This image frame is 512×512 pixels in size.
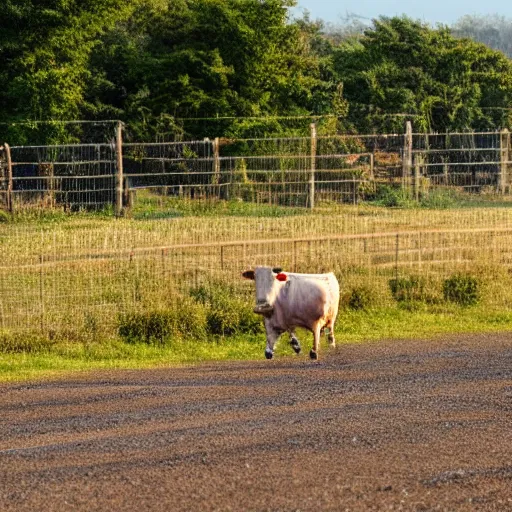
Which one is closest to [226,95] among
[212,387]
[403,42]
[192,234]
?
[403,42]

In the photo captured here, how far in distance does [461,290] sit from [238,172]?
72.6 ft

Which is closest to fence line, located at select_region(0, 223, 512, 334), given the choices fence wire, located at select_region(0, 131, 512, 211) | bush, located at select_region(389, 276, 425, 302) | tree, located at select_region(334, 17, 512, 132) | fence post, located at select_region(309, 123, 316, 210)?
bush, located at select_region(389, 276, 425, 302)

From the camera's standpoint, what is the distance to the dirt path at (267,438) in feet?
34.0

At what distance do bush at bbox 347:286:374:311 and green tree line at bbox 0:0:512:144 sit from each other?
24.8 m

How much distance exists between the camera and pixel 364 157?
4891cm

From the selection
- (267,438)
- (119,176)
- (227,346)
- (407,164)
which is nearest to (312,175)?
(407,164)

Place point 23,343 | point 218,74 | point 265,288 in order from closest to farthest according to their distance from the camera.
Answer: point 265,288 → point 23,343 → point 218,74

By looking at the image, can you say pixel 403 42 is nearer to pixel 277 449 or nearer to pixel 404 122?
pixel 404 122

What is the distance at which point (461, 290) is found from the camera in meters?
22.3

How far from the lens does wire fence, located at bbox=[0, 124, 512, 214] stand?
4159 cm

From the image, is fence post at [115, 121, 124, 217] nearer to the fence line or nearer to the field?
the field

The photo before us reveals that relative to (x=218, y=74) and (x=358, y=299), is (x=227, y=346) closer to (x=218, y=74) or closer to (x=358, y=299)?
(x=358, y=299)

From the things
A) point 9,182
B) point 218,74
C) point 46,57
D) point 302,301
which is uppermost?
point 46,57

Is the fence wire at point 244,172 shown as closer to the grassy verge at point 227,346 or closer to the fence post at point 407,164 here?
the fence post at point 407,164
